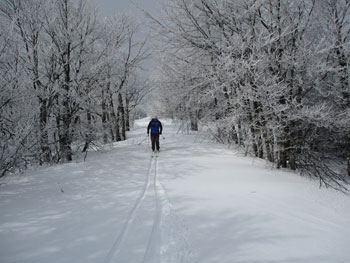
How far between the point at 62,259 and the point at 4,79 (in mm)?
5955

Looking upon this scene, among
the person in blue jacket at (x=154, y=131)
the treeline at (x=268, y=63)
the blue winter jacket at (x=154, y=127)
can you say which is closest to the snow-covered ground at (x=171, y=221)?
the treeline at (x=268, y=63)

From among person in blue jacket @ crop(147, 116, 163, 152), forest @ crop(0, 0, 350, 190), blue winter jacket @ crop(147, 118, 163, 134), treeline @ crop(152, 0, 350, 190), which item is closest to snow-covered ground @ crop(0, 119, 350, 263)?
forest @ crop(0, 0, 350, 190)

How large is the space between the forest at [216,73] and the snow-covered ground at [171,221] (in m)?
2.10

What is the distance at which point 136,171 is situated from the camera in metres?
5.16

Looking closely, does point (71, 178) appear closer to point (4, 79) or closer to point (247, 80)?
point (4, 79)

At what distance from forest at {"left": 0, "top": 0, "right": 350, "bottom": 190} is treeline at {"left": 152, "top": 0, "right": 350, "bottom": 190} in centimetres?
5

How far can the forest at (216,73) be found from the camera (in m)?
5.63

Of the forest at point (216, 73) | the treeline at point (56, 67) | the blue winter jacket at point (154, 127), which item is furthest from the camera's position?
the blue winter jacket at point (154, 127)

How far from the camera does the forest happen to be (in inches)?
222

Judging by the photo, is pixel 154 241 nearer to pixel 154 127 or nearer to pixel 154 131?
pixel 154 131

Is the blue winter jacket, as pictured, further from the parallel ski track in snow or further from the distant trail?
the parallel ski track in snow

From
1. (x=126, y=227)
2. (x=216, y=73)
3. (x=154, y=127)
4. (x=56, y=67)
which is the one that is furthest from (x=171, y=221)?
(x=56, y=67)

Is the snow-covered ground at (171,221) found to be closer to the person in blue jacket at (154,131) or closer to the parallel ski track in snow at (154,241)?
the parallel ski track in snow at (154,241)

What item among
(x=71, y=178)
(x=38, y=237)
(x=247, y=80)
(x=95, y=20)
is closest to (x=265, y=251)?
(x=38, y=237)
